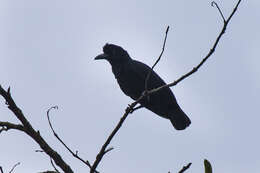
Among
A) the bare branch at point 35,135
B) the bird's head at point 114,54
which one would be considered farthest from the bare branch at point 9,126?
the bird's head at point 114,54

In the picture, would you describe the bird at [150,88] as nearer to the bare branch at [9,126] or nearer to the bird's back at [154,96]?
the bird's back at [154,96]

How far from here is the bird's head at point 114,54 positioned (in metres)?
9.84

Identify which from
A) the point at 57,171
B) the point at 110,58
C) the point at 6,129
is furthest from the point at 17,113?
the point at 110,58

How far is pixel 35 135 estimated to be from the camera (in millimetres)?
3533

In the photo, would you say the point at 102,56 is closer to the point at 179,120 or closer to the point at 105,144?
the point at 179,120

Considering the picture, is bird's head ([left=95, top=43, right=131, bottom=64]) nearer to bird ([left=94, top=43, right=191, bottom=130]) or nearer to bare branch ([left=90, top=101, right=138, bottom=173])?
bird ([left=94, top=43, right=191, bottom=130])

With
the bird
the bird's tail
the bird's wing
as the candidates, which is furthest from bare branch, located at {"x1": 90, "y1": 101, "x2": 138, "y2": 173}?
the bird's tail

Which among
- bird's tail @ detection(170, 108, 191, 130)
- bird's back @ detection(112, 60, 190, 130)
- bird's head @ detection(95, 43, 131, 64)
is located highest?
bird's head @ detection(95, 43, 131, 64)

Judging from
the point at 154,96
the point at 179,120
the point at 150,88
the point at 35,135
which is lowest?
the point at 179,120

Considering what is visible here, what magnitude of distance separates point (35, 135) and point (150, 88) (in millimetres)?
5685

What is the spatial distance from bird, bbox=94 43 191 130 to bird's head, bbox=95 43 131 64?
16 cm

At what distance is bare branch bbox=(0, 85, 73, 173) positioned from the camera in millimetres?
3455

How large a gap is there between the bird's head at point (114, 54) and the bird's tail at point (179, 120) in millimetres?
1453

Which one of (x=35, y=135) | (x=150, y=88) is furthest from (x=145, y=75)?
(x=35, y=135)
